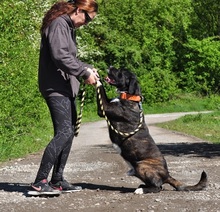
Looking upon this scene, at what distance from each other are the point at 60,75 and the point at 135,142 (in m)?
1.19

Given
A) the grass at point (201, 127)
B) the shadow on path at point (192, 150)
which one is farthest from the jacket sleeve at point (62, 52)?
the grass at point (201, 127)

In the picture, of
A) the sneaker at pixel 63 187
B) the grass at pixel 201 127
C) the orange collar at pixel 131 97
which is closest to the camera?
the sneaker at pixel 63 187

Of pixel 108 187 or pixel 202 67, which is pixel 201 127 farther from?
pixel 202 67

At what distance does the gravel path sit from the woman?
369 millimetres

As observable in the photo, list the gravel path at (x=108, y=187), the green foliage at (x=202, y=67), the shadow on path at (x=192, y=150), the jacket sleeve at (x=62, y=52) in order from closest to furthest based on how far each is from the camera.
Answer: the gravel path at (x=108, y=187) → the jacket sleeve at (x=62, y=52) → the shadow on path at (x=192, y=150) → the green foliage at (x=202, y=67)

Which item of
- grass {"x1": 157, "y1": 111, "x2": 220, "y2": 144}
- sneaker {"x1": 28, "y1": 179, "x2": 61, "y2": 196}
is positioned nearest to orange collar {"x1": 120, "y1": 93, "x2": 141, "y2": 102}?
sneaker {"x1": 28, "y1": 179, "x2": 61, "y2": 196}

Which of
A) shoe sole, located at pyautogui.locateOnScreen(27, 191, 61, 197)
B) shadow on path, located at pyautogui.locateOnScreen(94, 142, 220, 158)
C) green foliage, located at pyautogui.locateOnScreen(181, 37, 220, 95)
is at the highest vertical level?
shoe sole, located at pyautogui.locateOnScreen(27, 191, 61, 197)

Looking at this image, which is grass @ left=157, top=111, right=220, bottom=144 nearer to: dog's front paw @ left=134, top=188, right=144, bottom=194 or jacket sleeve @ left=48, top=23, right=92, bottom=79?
dog's front paw @ left=134, top=188, right=144, bottom=194

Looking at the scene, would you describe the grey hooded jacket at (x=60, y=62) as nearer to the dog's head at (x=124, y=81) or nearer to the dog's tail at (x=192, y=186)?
the dog's head at (x=124, y=81)

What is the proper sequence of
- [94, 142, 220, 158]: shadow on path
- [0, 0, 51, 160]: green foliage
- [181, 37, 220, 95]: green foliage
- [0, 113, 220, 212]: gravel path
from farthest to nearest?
1. [181, 37, 220, 95]: green foliage
2. [0, 0, 51, 160]: green foliage
3. [94, 142, 220, 158]: shadow on path
4. [0, 113, 220, 212]: gravel path

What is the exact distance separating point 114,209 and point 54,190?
896 millimetres

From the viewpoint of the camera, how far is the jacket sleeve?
6.29 m

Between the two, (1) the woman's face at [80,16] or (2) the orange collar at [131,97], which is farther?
(2) the orange collar at [131,97]

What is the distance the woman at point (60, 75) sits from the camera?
6393 mm
